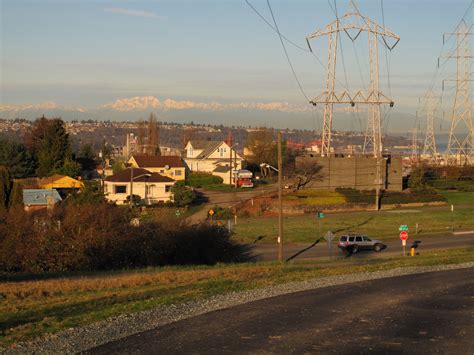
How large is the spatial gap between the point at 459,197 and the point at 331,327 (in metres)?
67.8

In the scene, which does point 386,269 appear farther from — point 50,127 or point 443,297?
point 50,127

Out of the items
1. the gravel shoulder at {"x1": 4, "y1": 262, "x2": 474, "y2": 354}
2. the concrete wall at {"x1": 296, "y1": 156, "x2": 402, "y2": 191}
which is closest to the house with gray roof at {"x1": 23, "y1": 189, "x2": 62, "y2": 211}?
the concrete wall at {"x1": 296, "y1": 156, "x2": 402, "y2": 191}

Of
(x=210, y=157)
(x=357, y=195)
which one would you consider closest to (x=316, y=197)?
(x=357, y=195)

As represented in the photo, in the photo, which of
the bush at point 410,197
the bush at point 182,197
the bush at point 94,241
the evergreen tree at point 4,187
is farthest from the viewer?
the bush at point 410,197

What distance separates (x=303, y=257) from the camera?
41094 mm

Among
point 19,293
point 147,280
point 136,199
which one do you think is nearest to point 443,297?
point 147,280

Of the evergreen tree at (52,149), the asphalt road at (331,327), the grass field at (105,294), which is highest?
the evergreen tree at (52,149)

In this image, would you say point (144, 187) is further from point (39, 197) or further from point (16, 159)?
point (16, 159)

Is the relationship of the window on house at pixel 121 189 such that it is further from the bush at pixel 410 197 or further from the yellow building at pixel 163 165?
the bush at pixel 410 197

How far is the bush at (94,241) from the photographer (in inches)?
1304

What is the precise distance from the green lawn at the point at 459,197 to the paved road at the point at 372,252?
76.4 feet

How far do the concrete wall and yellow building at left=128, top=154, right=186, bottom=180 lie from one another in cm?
1897

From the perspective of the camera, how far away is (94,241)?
34.1m

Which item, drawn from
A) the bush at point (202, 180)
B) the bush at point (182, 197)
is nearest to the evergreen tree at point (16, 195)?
the bush at point (182, 197)
